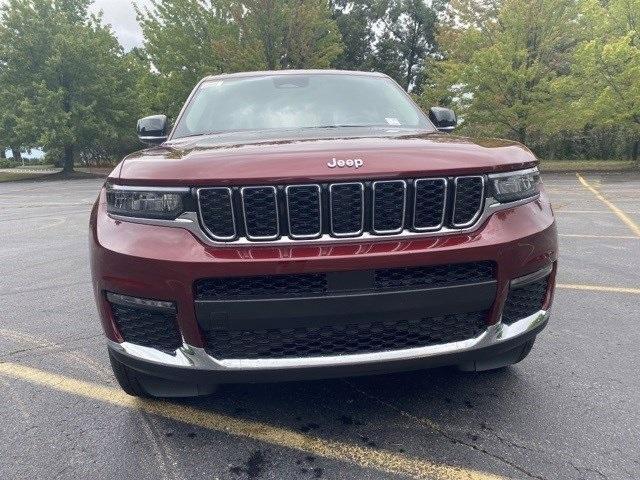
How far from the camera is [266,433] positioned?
7.65 feet

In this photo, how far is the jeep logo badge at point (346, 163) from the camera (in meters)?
2.02

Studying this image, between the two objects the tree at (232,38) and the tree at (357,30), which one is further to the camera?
the tree at (357,30)

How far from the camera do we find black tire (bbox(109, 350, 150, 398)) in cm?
244

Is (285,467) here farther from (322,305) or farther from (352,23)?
(352,23)

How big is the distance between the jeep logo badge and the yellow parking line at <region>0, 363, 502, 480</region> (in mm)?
1192

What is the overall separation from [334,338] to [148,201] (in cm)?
93

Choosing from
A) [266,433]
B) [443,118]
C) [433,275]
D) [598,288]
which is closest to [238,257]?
[433,275]

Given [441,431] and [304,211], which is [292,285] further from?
[441,431]

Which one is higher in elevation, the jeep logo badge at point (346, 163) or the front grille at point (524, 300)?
the jeep logo badge at point (346, 163)

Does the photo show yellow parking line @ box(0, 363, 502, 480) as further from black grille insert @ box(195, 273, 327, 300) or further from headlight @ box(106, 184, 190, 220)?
headlight @ box(106, 184, 190, 220)

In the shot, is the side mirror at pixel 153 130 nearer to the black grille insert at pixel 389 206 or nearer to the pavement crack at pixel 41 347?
the pavement crack at pixel 41 347

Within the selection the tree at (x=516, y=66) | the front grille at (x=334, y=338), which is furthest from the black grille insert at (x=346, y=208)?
the tree at (x=516, y=66)

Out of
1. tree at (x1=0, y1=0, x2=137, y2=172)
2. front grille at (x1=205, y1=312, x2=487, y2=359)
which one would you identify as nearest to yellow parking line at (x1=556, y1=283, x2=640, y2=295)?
front grille at (x1=205, y1=312, x2=487, y2=359)

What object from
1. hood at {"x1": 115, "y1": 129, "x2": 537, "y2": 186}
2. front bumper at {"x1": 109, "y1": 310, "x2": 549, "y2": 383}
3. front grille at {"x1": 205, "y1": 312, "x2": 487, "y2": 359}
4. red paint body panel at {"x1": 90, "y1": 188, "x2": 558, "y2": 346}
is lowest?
front bumper at {"x1": 109, "y1": 310, "x2": 549, "y2": 383}
